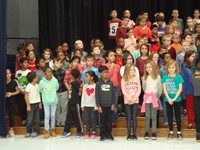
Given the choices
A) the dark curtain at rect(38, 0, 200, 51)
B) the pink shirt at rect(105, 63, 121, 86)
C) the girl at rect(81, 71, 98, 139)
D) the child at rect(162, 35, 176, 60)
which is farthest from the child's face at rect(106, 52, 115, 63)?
the dark curtain at rect(38, 0, 200, 51)

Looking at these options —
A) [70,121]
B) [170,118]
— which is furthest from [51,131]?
[170,118]

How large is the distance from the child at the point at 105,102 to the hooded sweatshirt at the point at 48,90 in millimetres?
862

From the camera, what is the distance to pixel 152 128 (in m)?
7.03

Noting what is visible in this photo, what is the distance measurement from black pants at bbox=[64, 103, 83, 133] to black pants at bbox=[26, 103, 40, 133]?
576 mm

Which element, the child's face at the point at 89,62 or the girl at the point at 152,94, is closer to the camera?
the girl at the point at 152,94

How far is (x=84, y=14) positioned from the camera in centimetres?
1256

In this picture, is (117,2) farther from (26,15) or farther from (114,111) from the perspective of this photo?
(114,111)

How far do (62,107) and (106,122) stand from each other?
104cm

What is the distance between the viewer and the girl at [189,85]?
7109 millimetres

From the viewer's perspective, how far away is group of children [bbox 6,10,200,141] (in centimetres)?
697

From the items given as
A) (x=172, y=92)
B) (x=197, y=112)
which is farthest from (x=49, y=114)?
(x=197, y=112)

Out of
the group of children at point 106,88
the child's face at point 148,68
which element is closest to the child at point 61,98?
the group of children at point 106,88

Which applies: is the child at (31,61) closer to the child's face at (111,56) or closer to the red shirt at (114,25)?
the child's face at (111,56)

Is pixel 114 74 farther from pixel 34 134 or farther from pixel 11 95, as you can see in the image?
pixel 11 95
